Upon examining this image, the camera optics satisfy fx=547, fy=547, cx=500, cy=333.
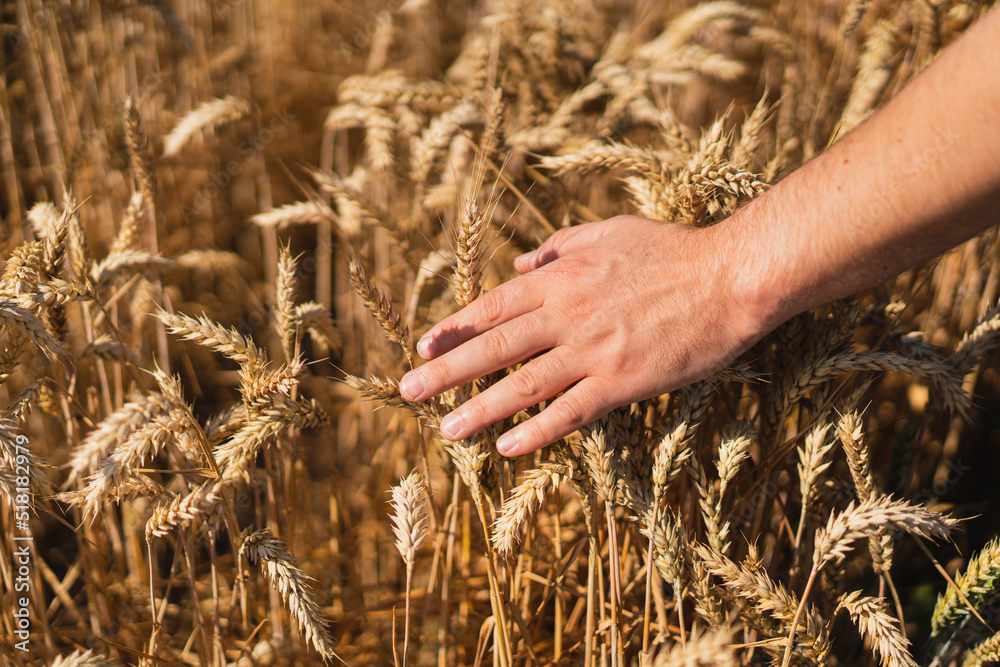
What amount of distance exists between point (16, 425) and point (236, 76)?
248 centimetres

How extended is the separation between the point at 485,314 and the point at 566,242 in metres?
0.35

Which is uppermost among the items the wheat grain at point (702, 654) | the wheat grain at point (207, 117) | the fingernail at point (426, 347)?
the wheat grain at point (207, 117)

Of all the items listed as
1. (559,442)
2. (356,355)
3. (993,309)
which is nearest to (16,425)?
(559,442)

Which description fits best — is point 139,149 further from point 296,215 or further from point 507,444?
point 507,444

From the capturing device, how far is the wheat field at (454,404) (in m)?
1.13

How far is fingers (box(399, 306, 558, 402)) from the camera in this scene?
1.17 metres

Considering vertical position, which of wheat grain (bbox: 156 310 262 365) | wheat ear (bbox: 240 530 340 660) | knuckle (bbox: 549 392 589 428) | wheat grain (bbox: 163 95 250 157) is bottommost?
wheat ear (bbox: 240 530 340 660)

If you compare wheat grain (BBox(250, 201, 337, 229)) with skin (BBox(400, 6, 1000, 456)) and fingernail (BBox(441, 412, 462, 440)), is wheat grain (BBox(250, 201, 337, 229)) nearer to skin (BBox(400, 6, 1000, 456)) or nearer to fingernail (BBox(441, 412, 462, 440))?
skin (BBox(400, 6, 1000, 456))

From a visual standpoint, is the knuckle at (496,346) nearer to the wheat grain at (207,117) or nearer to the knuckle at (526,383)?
the knuckle at (526,383)

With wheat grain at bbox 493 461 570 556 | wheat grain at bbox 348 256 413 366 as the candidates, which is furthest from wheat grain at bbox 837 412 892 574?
wheat grain at bbox 348 256 413 366

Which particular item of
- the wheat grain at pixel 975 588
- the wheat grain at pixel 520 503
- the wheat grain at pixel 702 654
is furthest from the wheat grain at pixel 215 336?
the wheat grain at pixel 975 588

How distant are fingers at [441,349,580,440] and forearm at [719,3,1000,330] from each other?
0.44 m

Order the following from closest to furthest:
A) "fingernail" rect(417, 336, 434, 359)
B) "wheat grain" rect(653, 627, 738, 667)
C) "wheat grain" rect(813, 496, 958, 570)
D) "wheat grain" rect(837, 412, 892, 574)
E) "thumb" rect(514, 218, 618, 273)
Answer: "wheat grain" rect(653, 627, 738, 667)
"wheat grain" rect(813, 496, 958, 570)
"wheat grain" rect(837, 412, 892, 574)
"fingernail" rect(417, 336, 434, 359)
"thumb" rect(514, 218, 618, 273)

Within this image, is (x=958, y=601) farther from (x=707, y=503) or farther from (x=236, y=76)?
(x=236, y=76)
